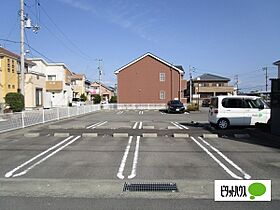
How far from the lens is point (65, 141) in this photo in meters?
10.6

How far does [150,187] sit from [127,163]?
1903 millimetres

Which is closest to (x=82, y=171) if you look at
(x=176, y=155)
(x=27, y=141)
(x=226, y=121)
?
(x=176, y=155)

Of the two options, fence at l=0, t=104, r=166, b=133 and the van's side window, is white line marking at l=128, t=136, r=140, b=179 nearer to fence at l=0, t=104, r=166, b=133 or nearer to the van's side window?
the van's side window

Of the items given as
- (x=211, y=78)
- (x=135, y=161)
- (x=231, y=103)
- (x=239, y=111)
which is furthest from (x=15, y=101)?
(x=211, y=78)

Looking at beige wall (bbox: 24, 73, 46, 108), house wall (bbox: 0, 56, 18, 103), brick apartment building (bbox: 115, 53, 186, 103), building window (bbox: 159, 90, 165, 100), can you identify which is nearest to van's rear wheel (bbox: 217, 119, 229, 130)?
house wall (bbox: 0, 56, 18, 103)

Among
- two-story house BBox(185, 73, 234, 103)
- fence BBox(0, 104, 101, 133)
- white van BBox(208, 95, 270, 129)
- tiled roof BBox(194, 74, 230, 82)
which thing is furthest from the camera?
tiled roof BBox(194, 74, 230, 82)

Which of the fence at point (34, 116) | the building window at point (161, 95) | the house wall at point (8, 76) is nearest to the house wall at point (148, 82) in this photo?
the building window at point (161, 95)

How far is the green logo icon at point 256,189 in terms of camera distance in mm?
4223

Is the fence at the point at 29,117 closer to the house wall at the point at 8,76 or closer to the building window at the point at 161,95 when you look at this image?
the house wall at the point at 8,76

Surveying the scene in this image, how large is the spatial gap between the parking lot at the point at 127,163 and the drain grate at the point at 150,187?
0.12m

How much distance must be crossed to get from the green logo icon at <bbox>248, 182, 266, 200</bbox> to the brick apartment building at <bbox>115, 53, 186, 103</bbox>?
40771 millimetres

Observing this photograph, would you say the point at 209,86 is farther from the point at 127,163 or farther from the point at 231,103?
the point at 127,163

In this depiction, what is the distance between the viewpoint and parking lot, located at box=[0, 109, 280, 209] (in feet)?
17.4

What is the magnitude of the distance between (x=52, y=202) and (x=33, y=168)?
235cm
